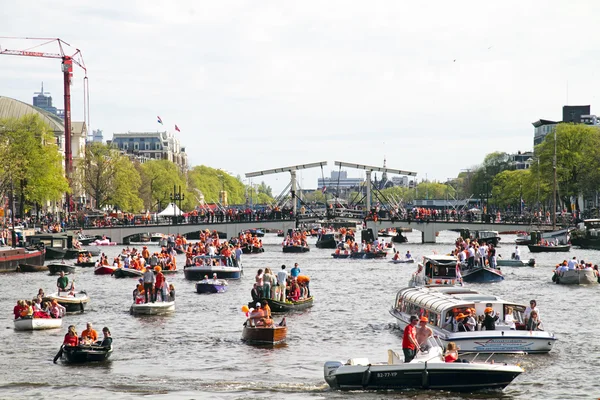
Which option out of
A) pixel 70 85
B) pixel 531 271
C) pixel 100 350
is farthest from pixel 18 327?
pixel 70 85

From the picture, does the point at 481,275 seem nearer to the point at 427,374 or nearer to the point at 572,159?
the point at 427,374

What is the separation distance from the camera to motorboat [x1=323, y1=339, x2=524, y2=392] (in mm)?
34469

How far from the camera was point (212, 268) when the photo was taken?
83.1m

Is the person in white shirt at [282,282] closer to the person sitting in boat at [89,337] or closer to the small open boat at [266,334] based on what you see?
the small open boat at [266,334]

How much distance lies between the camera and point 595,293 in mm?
71312

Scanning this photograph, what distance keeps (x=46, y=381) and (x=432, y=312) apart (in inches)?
615

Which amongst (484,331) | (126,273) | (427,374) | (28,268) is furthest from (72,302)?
(28,268)

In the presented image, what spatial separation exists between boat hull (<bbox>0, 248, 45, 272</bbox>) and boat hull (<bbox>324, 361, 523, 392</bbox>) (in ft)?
211

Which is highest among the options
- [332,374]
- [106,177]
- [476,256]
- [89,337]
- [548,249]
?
[106,177]

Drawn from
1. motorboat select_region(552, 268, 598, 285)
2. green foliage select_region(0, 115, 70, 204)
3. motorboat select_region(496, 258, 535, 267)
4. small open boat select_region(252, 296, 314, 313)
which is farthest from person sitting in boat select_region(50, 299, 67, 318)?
green foliage select_region(0, 115, 70, 204)

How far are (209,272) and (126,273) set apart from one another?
29.9 feet

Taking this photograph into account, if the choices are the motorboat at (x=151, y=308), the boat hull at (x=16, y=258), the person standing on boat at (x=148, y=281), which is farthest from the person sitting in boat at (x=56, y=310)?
the boat hull at (x=16, y=258)

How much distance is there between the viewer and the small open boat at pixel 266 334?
153 feet

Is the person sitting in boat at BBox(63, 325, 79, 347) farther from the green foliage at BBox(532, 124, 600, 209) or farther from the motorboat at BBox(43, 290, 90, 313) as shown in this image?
the green foliage at BBox(532, 124, 600, 209)
